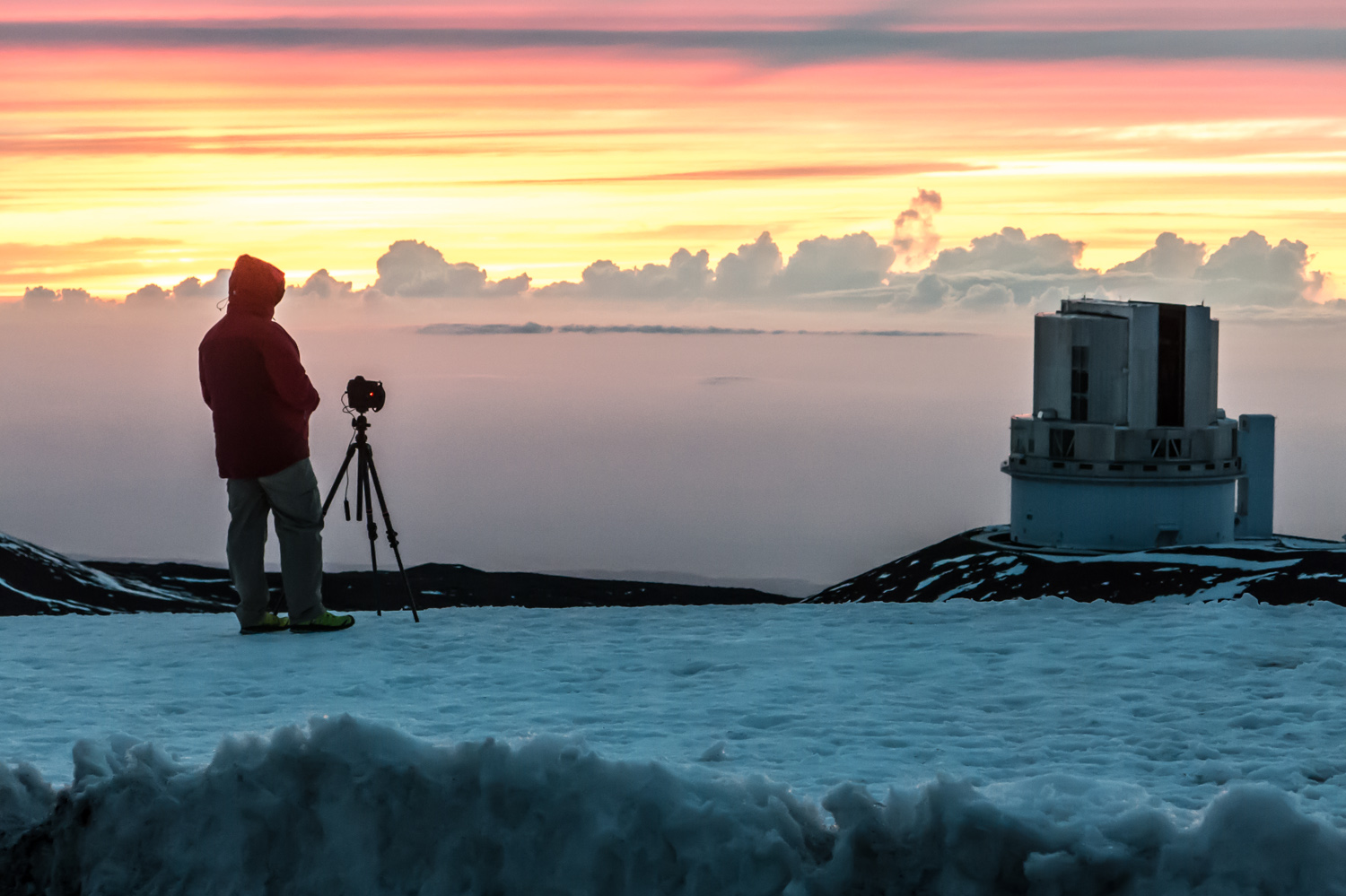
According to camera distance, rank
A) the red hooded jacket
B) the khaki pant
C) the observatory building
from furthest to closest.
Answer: the observatory building → the khaki pant → the red hooded jacket

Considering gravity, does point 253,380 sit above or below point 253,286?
below

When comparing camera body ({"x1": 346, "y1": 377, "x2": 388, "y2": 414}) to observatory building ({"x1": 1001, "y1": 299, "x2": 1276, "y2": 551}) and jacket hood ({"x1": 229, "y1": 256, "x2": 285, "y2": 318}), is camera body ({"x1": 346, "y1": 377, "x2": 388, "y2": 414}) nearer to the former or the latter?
jacket hood ({"x1": 229, "y1": 256, "x2": 285, "y2": 318})

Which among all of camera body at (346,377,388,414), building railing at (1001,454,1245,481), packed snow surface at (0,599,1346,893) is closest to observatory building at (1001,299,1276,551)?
building railing at (1001,454,1245,481)

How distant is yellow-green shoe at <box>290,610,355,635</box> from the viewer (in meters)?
12.7

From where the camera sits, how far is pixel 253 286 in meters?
12.2

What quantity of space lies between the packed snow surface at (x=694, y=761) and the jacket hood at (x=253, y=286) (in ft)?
9.82

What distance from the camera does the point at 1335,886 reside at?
5703 millimetres

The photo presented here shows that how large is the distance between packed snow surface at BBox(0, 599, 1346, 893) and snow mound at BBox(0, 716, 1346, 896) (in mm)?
12

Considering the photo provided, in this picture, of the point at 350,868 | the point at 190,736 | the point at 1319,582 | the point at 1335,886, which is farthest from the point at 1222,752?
the point at 1319,582

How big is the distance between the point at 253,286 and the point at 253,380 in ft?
2.75

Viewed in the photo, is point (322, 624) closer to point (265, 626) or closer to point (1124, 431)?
point (265, 626)

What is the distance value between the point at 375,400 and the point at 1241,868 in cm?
918

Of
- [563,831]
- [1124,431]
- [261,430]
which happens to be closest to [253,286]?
[261,430]

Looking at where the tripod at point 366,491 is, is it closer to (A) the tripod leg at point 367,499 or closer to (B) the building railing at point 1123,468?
(A) the tripod leg at point 367,499
